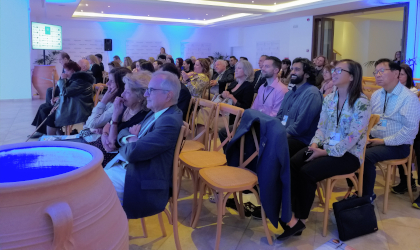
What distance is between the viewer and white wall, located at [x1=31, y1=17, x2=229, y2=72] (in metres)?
15.1

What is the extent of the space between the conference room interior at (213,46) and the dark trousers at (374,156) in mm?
279

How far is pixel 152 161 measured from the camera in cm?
197

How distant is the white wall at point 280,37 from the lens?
12805mm

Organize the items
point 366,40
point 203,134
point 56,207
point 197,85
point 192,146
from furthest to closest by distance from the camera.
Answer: point 366,40 → point 197,85 → point 203,134 → point 192,146 → point 56,207

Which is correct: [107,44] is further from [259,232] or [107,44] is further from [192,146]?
[259,232]

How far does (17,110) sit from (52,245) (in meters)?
8.18

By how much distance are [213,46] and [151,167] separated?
17.2 metres

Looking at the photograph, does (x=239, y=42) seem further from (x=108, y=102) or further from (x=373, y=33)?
(x=108, y=102)

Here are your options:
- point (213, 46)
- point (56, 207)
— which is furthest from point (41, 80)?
point (56, 207)

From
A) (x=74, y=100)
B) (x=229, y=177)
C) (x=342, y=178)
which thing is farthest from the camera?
(x=74, y=100)

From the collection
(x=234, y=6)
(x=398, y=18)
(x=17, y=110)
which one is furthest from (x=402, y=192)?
(x=398, y=18)

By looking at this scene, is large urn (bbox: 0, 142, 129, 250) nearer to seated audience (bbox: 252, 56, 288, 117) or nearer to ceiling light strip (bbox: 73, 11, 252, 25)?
seated audience (bbox: 252, 56, 288, 117)

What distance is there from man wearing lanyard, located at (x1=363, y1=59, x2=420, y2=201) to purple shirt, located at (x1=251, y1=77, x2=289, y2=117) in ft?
3.14

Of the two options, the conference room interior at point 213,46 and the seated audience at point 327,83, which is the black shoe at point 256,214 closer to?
the conference room interior at point 213,46
